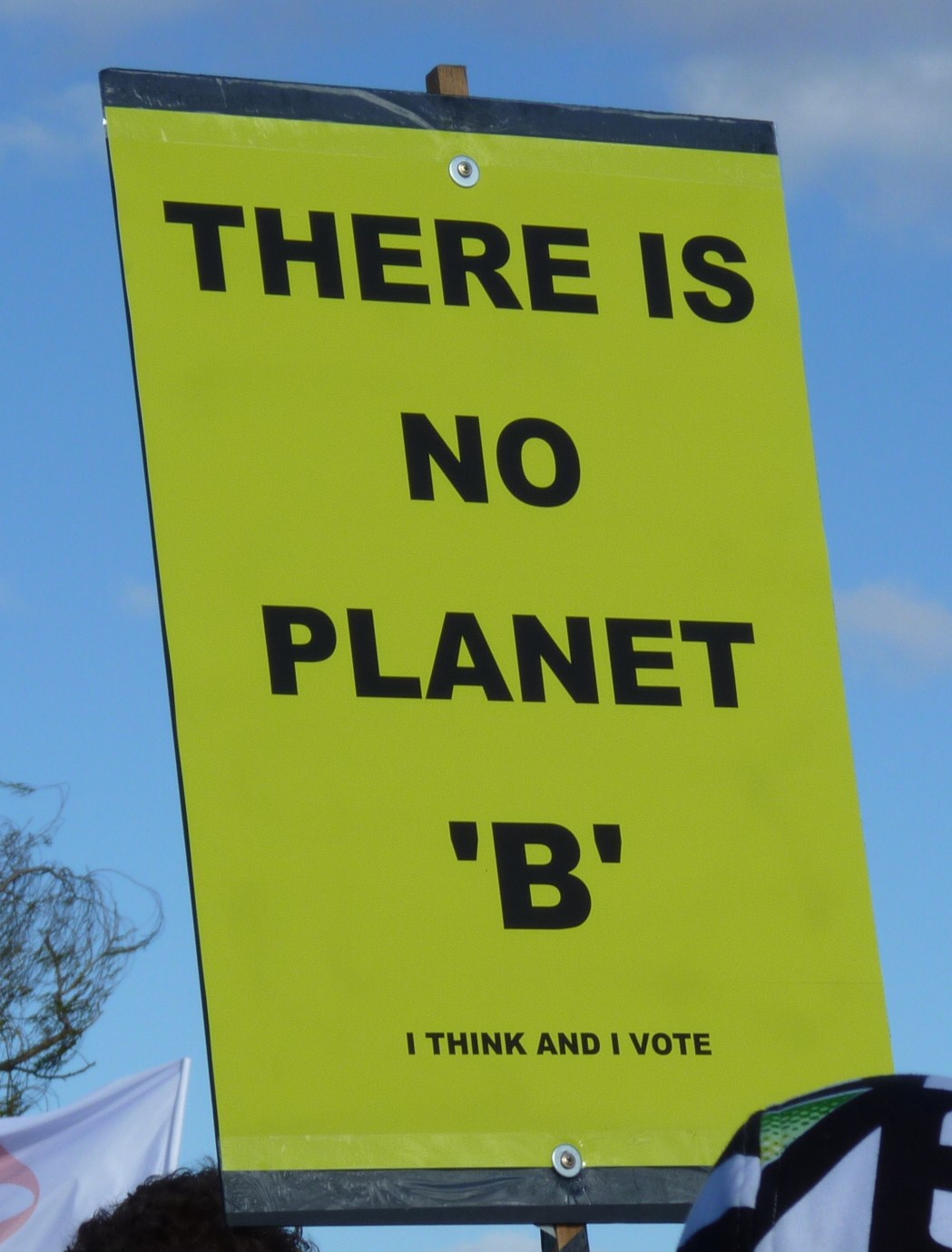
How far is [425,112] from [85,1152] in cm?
717

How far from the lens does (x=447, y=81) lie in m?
2.98

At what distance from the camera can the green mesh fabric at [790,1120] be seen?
96 cm

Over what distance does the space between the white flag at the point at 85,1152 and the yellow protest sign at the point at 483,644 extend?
6.53 metres

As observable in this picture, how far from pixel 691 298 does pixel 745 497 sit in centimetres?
29

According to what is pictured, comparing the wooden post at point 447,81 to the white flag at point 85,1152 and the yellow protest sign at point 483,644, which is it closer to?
the yellow protest sign at point 483,644

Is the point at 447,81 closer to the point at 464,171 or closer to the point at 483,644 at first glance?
the point at 464,171

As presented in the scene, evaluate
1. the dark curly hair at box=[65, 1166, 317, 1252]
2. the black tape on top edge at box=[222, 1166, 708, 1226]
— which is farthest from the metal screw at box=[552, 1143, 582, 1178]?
the dark curly hair at box=[65, 1166, 317, 1252]

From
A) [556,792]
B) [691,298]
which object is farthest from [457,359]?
[556,792]

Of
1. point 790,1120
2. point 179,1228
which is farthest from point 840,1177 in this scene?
point 179,1228

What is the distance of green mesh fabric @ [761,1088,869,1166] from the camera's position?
0.96 m

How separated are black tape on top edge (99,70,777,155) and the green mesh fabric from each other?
83.0 inches

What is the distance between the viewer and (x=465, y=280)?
2859 millimetres

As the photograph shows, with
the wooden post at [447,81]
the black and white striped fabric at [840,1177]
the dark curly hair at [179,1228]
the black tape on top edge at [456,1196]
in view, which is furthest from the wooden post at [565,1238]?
the black and white striped fabric at [840,1177]

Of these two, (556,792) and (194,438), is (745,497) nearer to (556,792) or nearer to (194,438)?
(556,792)
